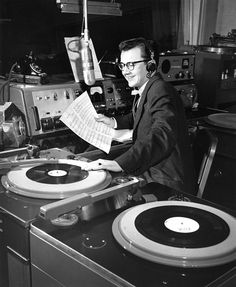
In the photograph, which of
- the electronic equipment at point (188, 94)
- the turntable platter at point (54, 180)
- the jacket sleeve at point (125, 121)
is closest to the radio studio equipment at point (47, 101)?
the jacket sleeve at point (125, 121)

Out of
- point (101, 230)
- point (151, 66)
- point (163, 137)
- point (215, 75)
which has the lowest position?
point (101, 230)

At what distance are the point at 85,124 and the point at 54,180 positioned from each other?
1.67ft

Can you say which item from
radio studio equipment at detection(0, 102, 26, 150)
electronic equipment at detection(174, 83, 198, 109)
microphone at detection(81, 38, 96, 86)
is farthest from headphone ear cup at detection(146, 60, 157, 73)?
electronic equipment at detection(174, 83, 198, 109)

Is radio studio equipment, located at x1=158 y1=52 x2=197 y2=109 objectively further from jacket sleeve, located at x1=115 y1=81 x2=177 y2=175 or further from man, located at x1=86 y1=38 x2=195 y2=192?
jacket sleeve, located at x1=115 y1=81 x2=177 y2=175

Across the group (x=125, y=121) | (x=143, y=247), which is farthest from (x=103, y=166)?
(x=125, y=121)

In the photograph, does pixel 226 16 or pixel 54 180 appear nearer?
pixel 54 180

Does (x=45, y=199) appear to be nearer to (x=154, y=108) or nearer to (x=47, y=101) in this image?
(x=154, y=108)

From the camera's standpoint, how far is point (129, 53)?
179 centimetres

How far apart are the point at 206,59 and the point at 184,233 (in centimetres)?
208

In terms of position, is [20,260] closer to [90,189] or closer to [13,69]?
[90,189]

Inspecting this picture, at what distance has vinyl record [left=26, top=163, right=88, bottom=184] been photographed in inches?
49.1

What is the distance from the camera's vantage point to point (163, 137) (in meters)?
1.49

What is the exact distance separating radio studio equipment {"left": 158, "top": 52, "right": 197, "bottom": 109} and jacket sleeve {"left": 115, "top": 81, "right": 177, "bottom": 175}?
2.40ft

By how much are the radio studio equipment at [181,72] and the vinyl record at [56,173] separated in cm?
129
